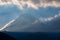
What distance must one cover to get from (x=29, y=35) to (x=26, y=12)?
27cm

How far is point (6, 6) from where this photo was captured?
1.44 m

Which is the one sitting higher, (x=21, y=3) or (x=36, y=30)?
(x=21, y=3)

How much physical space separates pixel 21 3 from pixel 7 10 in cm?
18

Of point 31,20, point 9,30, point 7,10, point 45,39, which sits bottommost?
point 45,39

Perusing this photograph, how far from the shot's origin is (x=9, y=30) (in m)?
1.46

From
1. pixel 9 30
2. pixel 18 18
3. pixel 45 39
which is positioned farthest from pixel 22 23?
pixel 45 39

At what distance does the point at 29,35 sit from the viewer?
143 cm

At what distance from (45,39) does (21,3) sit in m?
0.50

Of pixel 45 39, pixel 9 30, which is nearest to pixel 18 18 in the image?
pixel 9 30

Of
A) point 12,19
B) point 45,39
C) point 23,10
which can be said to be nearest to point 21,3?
point 23,10

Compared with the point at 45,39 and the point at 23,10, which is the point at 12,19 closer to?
the point at 23,10

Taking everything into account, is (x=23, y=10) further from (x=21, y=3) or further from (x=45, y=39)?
(x=45, y=39)

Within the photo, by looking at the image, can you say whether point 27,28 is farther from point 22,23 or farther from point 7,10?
point 7,10

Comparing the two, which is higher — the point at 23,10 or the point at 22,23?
the point at 23,10
